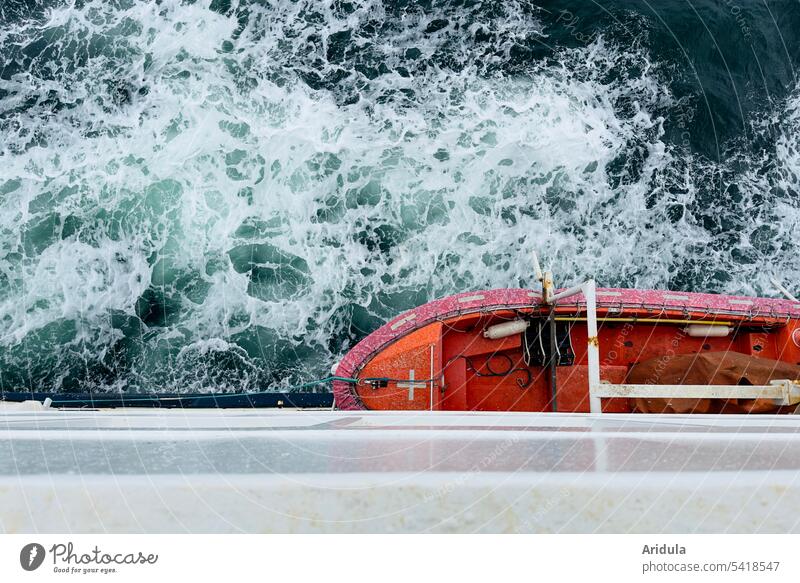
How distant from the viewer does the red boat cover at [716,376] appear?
16.7 ft

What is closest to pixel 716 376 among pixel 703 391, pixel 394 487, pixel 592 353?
pixel 703 391

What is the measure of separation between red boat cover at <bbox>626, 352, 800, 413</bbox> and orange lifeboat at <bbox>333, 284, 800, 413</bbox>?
232mm

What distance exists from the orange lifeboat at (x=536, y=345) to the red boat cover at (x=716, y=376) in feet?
0.76

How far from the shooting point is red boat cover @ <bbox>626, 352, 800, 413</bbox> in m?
5.09

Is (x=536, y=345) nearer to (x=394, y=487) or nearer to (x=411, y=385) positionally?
(x=411, y=385)

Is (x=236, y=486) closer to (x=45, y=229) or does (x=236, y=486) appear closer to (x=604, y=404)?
(x=604, y=404)

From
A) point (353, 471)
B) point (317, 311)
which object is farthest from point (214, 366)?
point (353, 471)

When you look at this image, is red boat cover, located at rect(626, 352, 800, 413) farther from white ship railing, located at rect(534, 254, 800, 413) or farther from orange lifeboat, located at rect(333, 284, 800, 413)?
white ship railing, located at rect(534, 254, 800, 413)

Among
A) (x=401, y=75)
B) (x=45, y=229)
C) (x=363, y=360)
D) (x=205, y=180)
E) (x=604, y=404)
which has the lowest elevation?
(x=604, y=404)

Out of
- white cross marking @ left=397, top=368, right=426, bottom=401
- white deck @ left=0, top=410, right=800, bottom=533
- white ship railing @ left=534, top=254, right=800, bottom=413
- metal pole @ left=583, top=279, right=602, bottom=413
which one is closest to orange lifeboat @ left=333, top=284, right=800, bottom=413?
white cross marking @ left=397, top=368, right=426, bottom=401

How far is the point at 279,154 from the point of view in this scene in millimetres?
7801

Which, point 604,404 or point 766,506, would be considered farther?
point 604,404

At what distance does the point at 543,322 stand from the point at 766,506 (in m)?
4.83

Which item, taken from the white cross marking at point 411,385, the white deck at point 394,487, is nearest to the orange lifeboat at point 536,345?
the white cross marking at point 411,385
